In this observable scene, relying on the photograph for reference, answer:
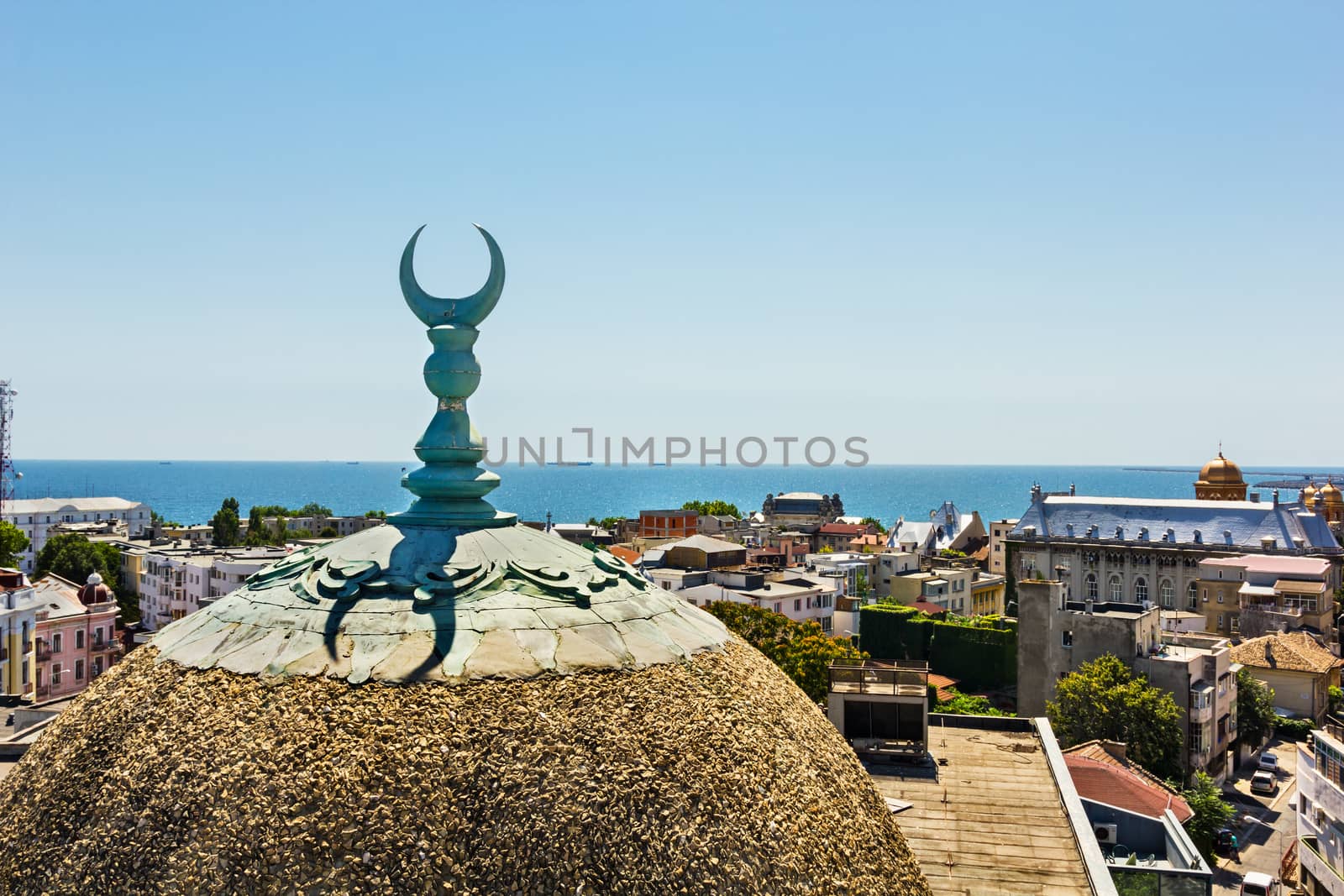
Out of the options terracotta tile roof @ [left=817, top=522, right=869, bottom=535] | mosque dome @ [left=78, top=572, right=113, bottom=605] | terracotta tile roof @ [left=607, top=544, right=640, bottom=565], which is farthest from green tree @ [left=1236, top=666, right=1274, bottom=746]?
terracotta tile roof @ [left=817, top=522, right=869, bottom=535]

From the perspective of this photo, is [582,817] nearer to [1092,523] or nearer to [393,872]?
[393,872]

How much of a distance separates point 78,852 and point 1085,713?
1873 inches

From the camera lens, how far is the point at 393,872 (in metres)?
5.88

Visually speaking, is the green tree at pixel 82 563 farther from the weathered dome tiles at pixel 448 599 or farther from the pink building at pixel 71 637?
the weathered dome tiles at pixel 448 599

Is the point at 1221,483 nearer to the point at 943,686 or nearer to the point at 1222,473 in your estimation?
the point at 1222,473

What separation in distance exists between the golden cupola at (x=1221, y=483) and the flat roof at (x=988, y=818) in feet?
307

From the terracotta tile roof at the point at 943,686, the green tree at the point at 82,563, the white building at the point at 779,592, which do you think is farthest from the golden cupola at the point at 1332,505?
the green tree at the point at 82,563

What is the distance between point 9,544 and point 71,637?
33.6 m

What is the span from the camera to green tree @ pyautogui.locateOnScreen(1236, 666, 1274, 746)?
54.6m

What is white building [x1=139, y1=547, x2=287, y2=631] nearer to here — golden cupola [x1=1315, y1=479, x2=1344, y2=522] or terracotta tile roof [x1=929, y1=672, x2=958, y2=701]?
terracotta tile roof [x1=929, y1=672, x2=958, y2=701]

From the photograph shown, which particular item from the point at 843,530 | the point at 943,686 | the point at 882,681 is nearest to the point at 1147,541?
the point at 943,686

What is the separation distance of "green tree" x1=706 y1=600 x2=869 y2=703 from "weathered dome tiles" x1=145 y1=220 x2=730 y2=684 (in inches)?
1400

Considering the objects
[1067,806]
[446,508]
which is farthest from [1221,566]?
[446,508]

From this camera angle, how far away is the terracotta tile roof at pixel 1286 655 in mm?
59750
